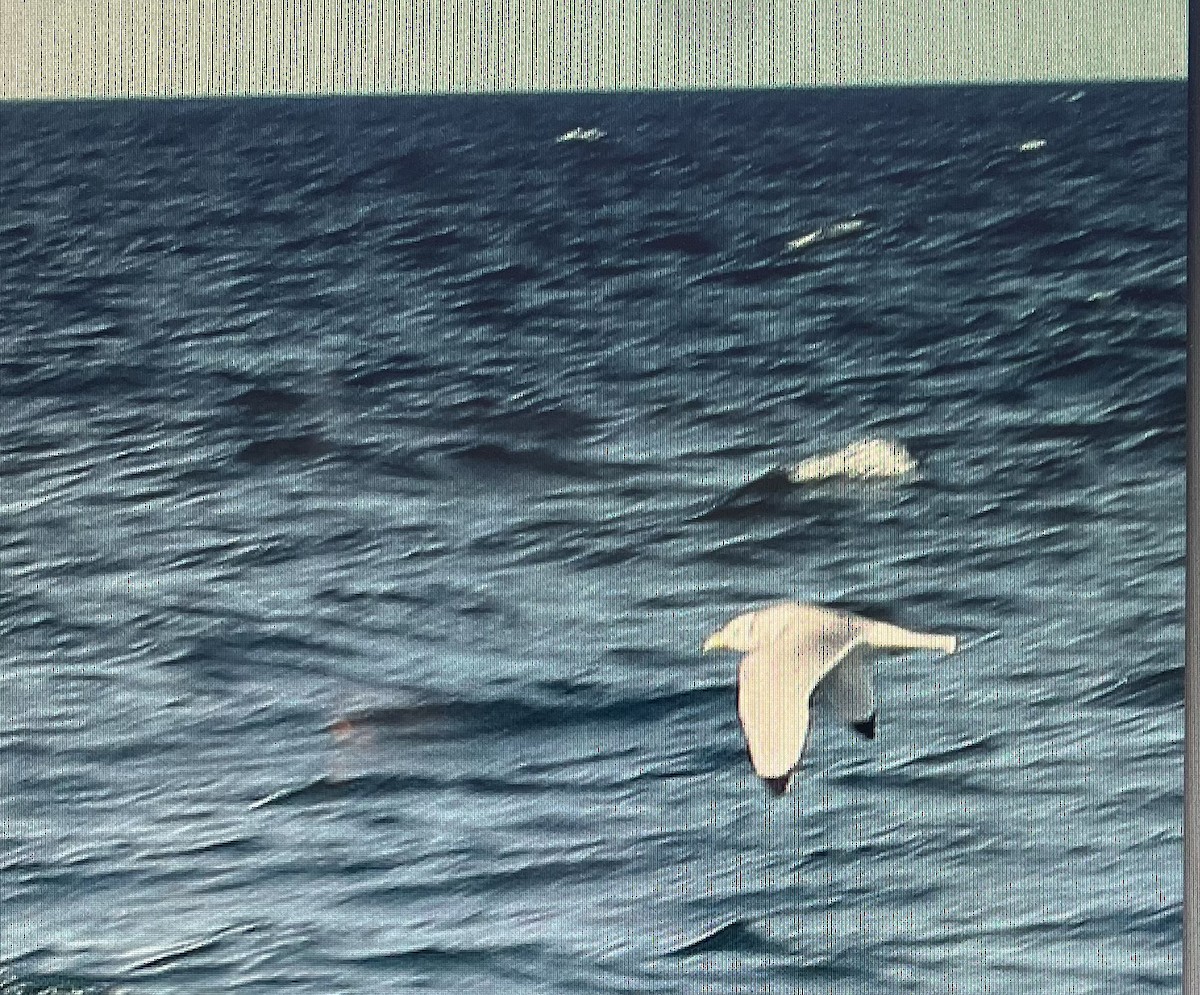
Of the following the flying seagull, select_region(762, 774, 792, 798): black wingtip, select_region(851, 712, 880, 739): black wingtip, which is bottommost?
select_region(762, 774, 792, 798): black wingtip

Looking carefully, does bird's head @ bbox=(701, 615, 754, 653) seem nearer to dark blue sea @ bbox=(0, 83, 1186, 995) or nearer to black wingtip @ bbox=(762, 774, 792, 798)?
dark blue sea @ bbox=(0, 83, 1186, 995)

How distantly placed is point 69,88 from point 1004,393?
883 millimetres

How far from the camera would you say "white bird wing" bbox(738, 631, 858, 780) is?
58.0 inches

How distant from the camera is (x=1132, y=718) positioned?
147cm

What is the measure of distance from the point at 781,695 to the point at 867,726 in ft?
0.26

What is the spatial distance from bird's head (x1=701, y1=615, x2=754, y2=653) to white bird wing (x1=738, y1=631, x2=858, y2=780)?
0.05 ft

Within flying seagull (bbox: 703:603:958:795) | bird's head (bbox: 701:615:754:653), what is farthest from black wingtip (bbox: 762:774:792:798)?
bird's head (bbox: 701:615:754:653)

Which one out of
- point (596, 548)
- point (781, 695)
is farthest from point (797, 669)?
point (596, 548)

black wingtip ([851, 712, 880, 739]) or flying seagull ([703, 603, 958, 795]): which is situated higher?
flying seagull ([703, 603, 958, 795])

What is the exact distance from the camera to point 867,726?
1.47 meters

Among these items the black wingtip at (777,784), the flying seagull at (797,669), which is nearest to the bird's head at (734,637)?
the flying seagull at (797,669)

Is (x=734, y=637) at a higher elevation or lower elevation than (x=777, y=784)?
higher

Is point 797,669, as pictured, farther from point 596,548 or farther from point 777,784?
point 596,548

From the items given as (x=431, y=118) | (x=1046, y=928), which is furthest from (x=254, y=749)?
(x=1046, y=928)
